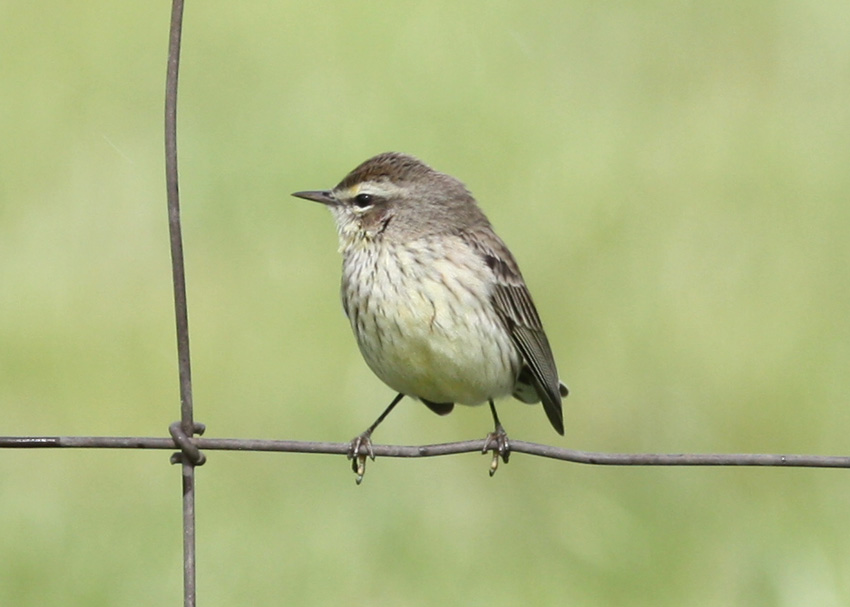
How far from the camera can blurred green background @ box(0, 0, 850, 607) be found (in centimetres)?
582

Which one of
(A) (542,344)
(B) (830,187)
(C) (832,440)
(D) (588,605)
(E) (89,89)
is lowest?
(D) (588,605)

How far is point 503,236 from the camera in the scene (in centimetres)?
762

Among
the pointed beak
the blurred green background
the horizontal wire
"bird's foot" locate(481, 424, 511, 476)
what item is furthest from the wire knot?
the blurred green background

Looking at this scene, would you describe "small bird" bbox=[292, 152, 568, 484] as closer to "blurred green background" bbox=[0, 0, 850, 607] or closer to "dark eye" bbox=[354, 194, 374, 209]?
"dark eye" bbox=[354, 194, 374, 209]

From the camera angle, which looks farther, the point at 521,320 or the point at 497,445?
the point at 521,320

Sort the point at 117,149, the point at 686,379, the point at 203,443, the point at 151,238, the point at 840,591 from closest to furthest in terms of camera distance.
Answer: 1. the point at 203,443
2. the point at 840,591
3. the point at 686,379
4. the point at 151,238
5. the point at 117,149

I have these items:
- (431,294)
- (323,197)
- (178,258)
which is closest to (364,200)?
(323,197)

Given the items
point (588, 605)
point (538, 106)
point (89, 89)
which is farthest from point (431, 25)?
point (588, 605)

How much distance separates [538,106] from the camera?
8945mm

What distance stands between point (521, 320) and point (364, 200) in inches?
27.8

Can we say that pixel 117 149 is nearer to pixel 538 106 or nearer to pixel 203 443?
pixel 538 106

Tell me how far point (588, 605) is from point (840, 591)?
921mm

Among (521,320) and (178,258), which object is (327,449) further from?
(521,320)

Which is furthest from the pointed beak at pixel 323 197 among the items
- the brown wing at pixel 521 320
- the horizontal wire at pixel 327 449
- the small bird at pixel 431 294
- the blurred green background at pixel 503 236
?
the horizontal wire at pixel 327 449
